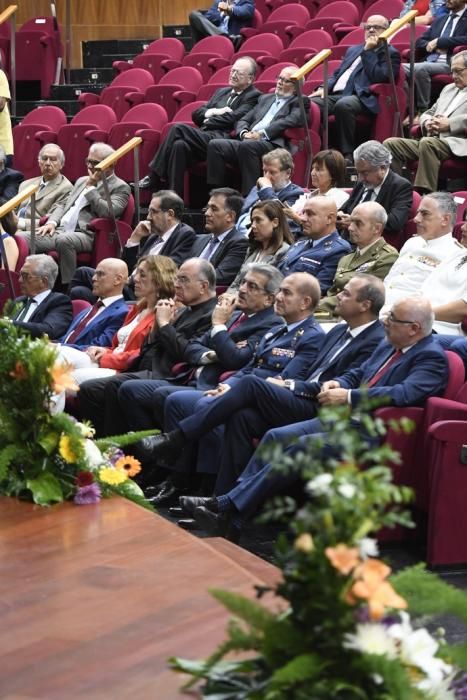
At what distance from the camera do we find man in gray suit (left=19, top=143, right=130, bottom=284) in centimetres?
778

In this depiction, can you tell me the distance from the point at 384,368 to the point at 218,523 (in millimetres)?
784

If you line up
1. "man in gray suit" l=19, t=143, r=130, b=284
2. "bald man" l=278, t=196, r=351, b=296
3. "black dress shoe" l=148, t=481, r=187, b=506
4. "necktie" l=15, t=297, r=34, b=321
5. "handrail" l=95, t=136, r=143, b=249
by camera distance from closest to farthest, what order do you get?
1. "black dress shoe" l=148, t=481, r=187, b=506
2. "bald man" l=278, t=196, r=351, b=296
3. "necktie" l=15, t=297, r=34, b=321
4. "handrail" l=95, t=136, r=143, b=249
5. "man in gray suit" l=19, t=143, r=130, b=284

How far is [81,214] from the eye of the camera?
26.3ft

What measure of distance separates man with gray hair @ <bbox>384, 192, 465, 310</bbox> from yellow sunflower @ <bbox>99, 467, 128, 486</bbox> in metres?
2.51

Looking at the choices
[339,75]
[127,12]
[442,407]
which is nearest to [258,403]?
[442,407]

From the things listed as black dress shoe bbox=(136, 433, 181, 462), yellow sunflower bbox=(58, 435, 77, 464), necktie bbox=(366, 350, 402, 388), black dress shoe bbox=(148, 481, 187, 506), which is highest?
yellow sunflower bbox=(58, 435, 77, 464)

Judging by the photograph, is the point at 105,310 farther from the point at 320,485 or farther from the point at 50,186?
the point at 320,485

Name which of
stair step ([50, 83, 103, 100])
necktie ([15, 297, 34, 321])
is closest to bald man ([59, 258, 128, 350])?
necktie ([15, 297, 34, 321])

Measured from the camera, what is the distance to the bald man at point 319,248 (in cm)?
603

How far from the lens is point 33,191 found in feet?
25.1

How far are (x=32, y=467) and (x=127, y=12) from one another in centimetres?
879

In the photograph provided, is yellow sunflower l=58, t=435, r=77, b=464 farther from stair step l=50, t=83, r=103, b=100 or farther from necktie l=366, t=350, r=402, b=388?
stair step l=50, t=83, r=103, b=100

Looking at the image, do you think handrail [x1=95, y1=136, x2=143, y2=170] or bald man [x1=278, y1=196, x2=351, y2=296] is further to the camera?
handrail [x1=95, y1=136, x2=143, y2=170]

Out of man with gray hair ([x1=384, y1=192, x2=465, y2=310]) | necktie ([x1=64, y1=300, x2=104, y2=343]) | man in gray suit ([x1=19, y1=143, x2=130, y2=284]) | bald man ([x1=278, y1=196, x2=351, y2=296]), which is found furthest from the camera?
man in gray suit ([x1=19, y1=143, x2=130, y2=284])
